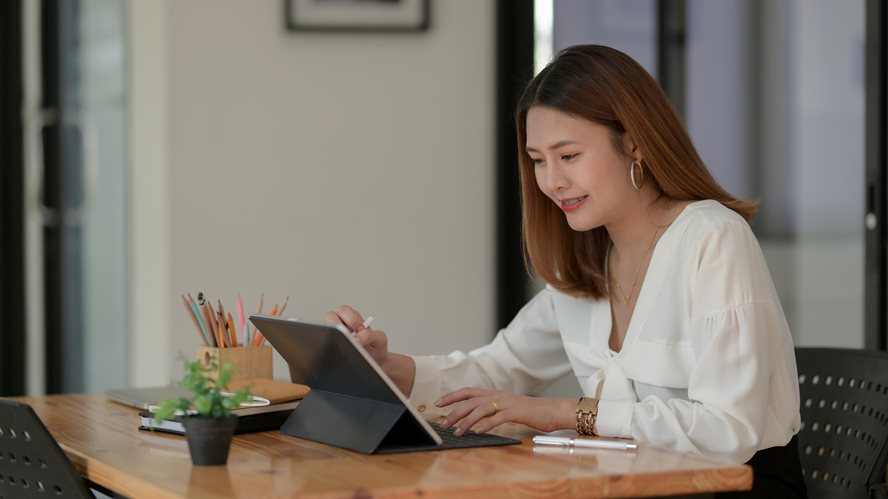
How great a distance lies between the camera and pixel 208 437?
4.88 ft

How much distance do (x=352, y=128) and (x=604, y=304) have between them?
1629 mm

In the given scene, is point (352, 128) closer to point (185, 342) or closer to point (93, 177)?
point (185, 342)

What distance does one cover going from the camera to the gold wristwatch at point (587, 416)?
1.79 meters

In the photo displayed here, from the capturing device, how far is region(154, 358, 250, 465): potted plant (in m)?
1.48

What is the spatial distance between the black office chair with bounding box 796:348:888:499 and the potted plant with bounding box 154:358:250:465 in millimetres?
1048

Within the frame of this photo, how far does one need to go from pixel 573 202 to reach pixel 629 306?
0.21 metres

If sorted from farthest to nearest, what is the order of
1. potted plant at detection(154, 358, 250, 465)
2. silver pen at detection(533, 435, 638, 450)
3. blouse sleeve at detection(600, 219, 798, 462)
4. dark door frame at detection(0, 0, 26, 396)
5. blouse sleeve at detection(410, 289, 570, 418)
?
dark door frame at detection(0, 0, 26, 396) → blouse sleeve at detection(410, 289, 570, 418) → blouse sleeve at detection(600, 219, 798, 462) → silver pen at detection(533, 435, 638, 450) → potted plant at detection(154, 358, 250, 465)

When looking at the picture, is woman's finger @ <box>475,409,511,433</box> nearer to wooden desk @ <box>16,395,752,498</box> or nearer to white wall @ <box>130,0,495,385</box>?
wooden desk @ <box>16,395,752,498</box>

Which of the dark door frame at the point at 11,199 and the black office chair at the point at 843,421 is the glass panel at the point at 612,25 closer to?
the black office chair at the point at 843,421

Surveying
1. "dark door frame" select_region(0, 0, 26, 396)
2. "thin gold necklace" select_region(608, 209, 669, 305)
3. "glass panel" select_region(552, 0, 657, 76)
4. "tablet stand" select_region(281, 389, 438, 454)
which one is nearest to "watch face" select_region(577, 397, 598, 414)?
"tablet stand" select_region(281, 389, 438, 454)

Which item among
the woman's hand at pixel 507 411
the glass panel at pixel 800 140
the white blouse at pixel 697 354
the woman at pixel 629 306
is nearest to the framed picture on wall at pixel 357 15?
the glass panel at pixel 800 140

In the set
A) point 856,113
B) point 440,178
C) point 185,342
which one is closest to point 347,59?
point 440,178

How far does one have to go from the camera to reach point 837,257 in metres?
2.90

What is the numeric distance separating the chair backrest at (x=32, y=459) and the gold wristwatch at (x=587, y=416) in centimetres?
66
